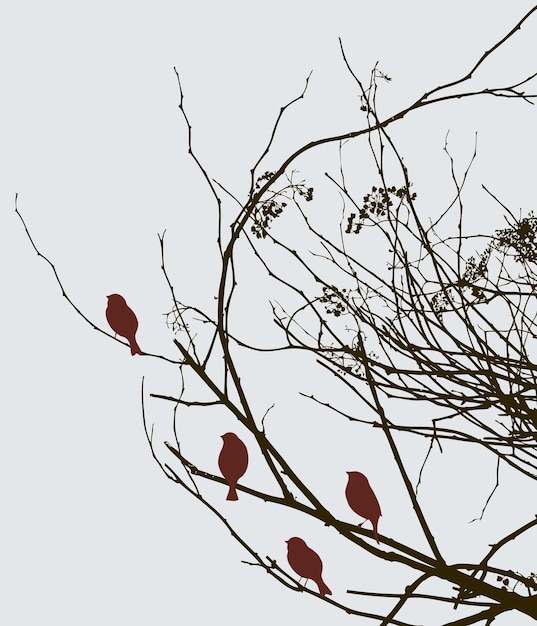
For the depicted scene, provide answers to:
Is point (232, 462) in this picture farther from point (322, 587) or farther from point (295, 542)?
point (322, 587)

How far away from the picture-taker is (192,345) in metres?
1.79

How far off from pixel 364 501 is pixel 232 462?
11.2 inches

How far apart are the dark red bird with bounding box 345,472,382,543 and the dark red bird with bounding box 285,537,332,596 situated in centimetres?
15

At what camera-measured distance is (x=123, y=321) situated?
1.89 meters

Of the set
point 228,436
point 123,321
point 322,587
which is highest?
point 123,321

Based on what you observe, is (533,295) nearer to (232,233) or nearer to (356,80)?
(356,80)

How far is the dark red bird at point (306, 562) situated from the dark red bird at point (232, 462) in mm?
203

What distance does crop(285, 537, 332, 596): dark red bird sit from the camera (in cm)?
185

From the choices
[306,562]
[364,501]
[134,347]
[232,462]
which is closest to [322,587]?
[306,562]

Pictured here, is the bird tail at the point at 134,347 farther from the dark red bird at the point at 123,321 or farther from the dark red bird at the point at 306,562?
the dark red bird at the point at 306,562

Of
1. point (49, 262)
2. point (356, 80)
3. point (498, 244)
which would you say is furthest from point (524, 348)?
point (49, 262)

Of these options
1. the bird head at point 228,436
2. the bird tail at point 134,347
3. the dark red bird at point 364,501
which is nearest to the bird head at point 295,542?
the dark red bird at point 364,501

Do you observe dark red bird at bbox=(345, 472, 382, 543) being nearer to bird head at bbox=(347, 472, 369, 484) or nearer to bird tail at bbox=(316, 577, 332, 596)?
bird head at bbox=(347, 472, 369, 484)

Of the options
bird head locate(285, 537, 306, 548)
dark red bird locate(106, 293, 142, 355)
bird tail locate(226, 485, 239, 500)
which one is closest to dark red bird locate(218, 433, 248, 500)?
bird tail locate(226, 485, 239, 500)
